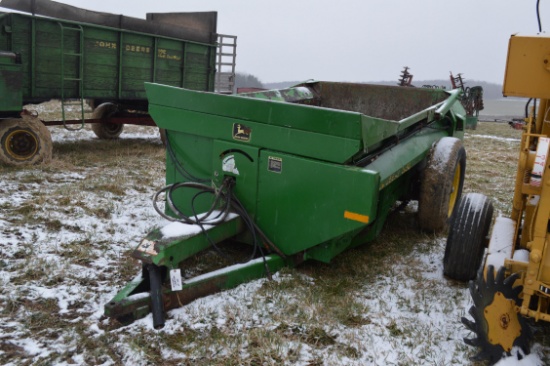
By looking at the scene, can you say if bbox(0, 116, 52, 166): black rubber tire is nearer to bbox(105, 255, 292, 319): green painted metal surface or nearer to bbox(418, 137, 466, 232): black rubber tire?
bbox(105, 255, 292, 319): green painted metal surface

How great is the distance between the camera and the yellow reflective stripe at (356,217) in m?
3.39

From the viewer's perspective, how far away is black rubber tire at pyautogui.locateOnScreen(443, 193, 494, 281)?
11.9ft

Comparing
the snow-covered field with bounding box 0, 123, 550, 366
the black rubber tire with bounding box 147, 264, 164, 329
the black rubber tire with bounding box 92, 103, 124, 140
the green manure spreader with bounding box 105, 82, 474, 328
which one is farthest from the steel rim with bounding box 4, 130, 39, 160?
the black rubber tire with bounding box 147, 264, 164, 329

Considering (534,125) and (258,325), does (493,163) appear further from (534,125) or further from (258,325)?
(258,325)

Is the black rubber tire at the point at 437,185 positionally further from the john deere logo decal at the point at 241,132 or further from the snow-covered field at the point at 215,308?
the john deere logo decal at the point at 241,132

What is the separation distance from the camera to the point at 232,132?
3807mm

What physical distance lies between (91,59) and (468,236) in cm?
598

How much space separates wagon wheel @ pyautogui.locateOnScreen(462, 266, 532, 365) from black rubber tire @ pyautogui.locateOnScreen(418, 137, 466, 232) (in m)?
2.04

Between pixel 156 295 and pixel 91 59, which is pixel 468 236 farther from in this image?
pixel 91 59

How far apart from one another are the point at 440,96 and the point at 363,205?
3512mm

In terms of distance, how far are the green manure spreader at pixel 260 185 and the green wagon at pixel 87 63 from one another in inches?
125

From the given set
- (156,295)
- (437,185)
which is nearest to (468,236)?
(437,185)

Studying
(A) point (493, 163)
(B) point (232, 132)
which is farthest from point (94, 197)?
(A) point (493, 163)

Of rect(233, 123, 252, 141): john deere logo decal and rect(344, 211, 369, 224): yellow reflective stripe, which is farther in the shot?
rect(233, 123, 252, 141): john deere logo decal
